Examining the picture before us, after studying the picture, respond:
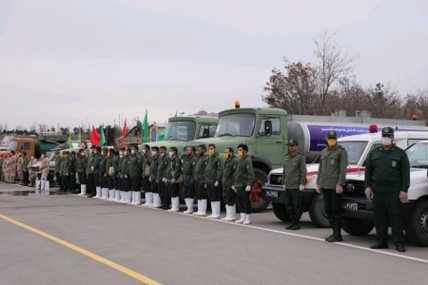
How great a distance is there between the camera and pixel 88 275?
7.50 metres

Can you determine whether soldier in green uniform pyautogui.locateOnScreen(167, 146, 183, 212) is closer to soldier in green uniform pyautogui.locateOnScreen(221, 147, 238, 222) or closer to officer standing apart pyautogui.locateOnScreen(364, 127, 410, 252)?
soldier in green uniform pyautogui.locateOnScreen(221, 147, 238, 222)

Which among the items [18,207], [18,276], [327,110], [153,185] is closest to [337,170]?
[18,276]

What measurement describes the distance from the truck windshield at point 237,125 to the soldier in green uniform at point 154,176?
2.00 m

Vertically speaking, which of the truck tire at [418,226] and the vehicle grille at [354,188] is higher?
the vehicle grille at [354,188]

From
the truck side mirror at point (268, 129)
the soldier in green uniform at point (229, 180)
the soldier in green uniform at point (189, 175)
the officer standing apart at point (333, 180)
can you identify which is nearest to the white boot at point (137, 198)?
the soldier in green uniform at point (189, 175)

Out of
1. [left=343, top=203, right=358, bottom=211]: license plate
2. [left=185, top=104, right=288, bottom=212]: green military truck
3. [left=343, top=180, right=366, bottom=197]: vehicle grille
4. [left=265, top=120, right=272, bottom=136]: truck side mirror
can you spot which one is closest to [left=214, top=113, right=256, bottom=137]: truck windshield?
[left=185, top=104, right=288, bottom=212]: green military truck

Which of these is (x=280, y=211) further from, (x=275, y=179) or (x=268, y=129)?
(x=268, y=129)

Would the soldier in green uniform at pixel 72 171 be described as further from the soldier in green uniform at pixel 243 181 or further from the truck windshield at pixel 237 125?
the soldier in green uniform at pixel 243 181

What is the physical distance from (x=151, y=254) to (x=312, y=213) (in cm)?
471

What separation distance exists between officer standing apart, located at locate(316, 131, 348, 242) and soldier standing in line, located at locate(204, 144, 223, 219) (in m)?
4.20

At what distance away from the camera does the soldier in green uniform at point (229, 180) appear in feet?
45.6

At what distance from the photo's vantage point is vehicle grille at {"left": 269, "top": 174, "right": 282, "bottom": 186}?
13391 millimetres

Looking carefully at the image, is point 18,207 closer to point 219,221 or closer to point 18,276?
point 219,221

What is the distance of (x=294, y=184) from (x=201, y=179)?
12.0ft
